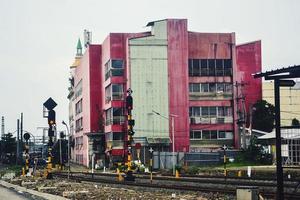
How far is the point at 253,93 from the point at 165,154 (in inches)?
1115

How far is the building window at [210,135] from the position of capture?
78.5 metres

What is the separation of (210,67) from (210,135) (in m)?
10.4

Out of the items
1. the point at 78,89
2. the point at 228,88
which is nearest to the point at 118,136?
the point at 228,88

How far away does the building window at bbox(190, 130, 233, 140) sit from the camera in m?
78.5

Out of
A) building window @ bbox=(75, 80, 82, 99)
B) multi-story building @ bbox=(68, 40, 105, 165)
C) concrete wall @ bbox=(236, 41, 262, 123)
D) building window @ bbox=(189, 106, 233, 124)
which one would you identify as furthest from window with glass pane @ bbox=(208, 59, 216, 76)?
building window @ bbox=(75, 80, 82, 99)

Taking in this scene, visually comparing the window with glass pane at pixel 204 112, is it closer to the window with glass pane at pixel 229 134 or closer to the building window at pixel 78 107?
the window with glass pane at pixel 229 134

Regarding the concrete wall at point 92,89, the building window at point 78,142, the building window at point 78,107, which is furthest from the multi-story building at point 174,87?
the building window at point 78,107

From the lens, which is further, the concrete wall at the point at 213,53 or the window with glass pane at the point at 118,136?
the concrete wall at the point at 213,53

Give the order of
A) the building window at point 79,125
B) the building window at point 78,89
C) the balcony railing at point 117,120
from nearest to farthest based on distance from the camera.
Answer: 1. the balcony railing at point 117,120
2. the building window at point 79,125
3. the building window at point 78,89

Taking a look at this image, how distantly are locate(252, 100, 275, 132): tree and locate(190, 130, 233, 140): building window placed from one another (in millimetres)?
7314

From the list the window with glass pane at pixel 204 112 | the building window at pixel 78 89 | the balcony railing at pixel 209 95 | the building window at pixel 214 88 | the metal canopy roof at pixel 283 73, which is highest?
the building window at pixel 78 89

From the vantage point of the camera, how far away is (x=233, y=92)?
3150 inches

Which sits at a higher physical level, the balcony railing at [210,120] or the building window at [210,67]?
the building window at [210,67]

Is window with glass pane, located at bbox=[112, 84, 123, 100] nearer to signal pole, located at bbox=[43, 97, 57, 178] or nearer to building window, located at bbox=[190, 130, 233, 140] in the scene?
building window, located at bbox=[190, 130, 233, 140]
